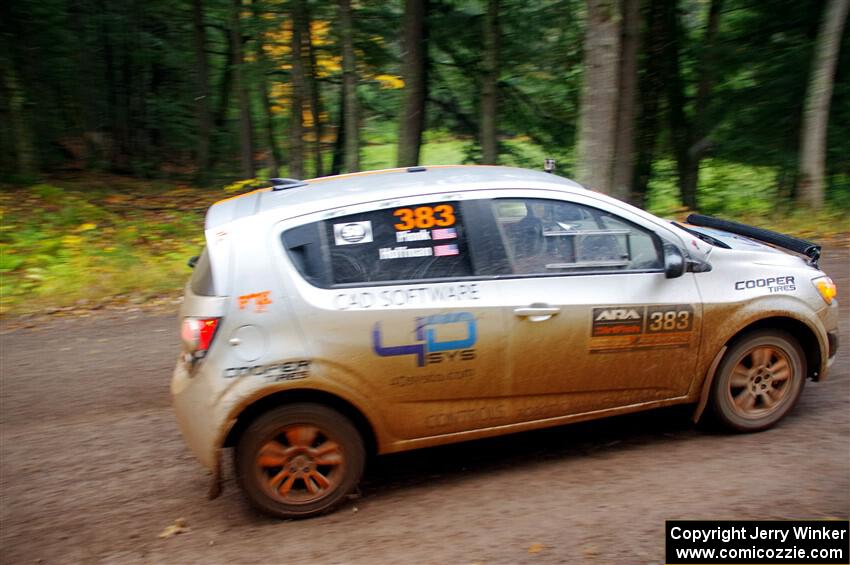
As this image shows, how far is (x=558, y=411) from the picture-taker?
4.61 m

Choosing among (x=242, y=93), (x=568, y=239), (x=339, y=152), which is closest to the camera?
(x=568, y=239)

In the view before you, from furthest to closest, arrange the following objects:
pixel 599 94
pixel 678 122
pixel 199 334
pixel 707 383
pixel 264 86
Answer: pixel 264 86 → pixel 678 122 → pixel 599 94 → pixel 707 383 → pixel 199 334

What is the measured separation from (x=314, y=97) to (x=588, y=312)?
53.5 feet

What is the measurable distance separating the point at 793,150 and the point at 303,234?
564 inches

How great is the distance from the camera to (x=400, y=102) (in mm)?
17047

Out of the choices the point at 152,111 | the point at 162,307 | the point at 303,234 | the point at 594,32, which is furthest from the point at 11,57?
the point at 303,234

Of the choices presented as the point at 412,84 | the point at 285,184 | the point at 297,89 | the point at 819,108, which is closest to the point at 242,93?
the point at 297,89

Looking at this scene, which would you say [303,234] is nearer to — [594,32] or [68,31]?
[594,32]

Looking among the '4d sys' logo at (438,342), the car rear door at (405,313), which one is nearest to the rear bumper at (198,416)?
the car rear door at (405,313)

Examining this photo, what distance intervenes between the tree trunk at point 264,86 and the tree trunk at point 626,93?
8.18 metres

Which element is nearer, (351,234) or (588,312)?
(351,234)

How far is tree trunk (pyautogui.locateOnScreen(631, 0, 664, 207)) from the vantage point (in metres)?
16.3

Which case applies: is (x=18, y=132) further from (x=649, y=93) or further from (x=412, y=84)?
(x=649, y=93)

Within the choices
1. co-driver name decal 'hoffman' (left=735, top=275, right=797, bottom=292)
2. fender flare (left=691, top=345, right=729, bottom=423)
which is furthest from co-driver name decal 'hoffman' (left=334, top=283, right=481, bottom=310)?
co-driver name decal 'hoffman' (left=735, top=275, right=797, bottom=292)
